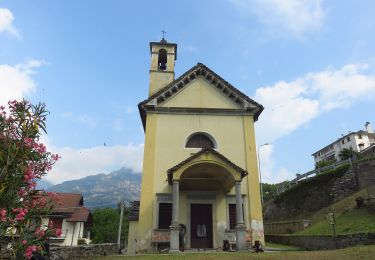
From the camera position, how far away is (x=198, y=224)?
19.0 m

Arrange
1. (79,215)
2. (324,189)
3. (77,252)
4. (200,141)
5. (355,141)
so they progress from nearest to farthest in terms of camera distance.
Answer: (77,252)
(200,141)
(324,189)
(79,215)
(355,141)

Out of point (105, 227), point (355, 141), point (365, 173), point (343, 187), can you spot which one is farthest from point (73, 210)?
point (355, 141)

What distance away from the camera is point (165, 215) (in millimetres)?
18688

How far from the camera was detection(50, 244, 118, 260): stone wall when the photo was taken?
13094 mm

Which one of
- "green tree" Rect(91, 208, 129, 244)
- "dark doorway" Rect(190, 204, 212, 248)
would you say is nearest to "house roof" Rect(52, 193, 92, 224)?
"dark doorway" Rect(190, 204, 212, 248)

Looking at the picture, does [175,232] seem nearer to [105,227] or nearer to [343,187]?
[343,187]

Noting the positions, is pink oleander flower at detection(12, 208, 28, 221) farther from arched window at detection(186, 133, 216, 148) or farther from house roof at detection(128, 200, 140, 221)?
arched window at detection(186, 133, 216, 148)

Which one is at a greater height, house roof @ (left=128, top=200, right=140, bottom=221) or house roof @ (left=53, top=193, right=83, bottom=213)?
house roof @ (left=53, top=193, right=83, bottom=213)

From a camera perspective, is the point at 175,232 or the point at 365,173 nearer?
the point at 175,232

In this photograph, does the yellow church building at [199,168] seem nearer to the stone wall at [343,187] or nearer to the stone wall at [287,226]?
the stone wall at [287,226]

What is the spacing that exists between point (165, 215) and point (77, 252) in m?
5.54

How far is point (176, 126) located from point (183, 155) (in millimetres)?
2113

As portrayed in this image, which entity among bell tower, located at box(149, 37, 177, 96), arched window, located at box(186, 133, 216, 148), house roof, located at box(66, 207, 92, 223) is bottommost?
house roof, located at box(66, 207, 92, 223)

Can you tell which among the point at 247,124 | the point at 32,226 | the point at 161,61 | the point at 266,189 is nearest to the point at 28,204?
the point at 32,226
